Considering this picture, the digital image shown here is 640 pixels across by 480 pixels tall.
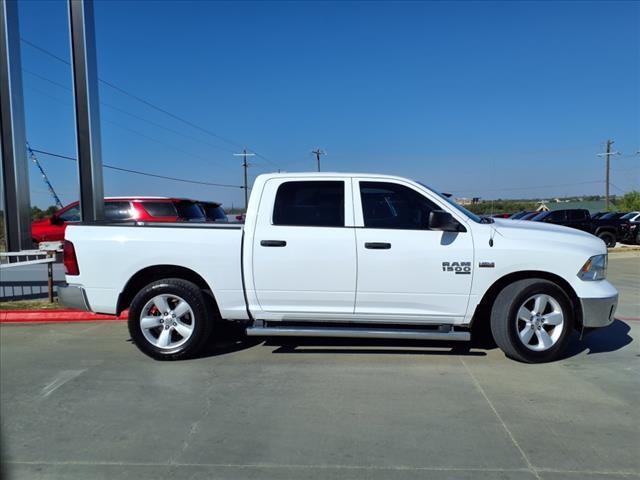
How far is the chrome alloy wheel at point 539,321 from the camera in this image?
194 inches

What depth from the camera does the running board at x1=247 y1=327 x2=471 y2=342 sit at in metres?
4.96

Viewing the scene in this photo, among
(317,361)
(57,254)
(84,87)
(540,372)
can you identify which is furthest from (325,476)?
(84,87)

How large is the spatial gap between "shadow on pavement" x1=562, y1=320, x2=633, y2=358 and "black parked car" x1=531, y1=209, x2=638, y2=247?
1560cm

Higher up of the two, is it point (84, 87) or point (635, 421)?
point (84, 87)

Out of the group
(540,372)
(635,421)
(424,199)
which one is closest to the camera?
(635,421)

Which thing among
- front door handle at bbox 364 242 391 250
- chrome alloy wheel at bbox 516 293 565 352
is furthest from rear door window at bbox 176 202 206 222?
chrome alloy wheel at bbox 516 293 565 352

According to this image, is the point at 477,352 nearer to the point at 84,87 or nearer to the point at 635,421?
the point at 635,421

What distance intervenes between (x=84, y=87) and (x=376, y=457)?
8.86 m

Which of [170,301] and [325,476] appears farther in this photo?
[170,301]

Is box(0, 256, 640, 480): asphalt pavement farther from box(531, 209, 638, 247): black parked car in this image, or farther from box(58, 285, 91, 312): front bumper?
box(531, 209, 638, 247): black parked car

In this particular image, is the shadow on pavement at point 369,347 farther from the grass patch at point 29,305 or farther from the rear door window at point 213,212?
the rear door window at point 213,212

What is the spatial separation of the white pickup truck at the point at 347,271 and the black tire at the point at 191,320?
12 millimetres

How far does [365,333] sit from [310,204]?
4.73 feet

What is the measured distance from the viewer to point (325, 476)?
119 inches
